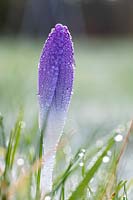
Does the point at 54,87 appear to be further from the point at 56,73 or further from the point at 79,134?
the point at 79,134

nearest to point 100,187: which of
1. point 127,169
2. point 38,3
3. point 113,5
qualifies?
point 127,169

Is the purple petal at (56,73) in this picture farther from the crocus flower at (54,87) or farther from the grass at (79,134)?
the grass at (79,134)

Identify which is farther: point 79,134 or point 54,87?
point 79,134

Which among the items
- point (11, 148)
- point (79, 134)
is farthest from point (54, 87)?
point (79, 134)

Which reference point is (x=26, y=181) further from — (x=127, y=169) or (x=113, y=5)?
(x=113, y=5)

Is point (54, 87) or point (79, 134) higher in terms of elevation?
point (54, 87)

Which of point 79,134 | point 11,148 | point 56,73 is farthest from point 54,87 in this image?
point 79,134
